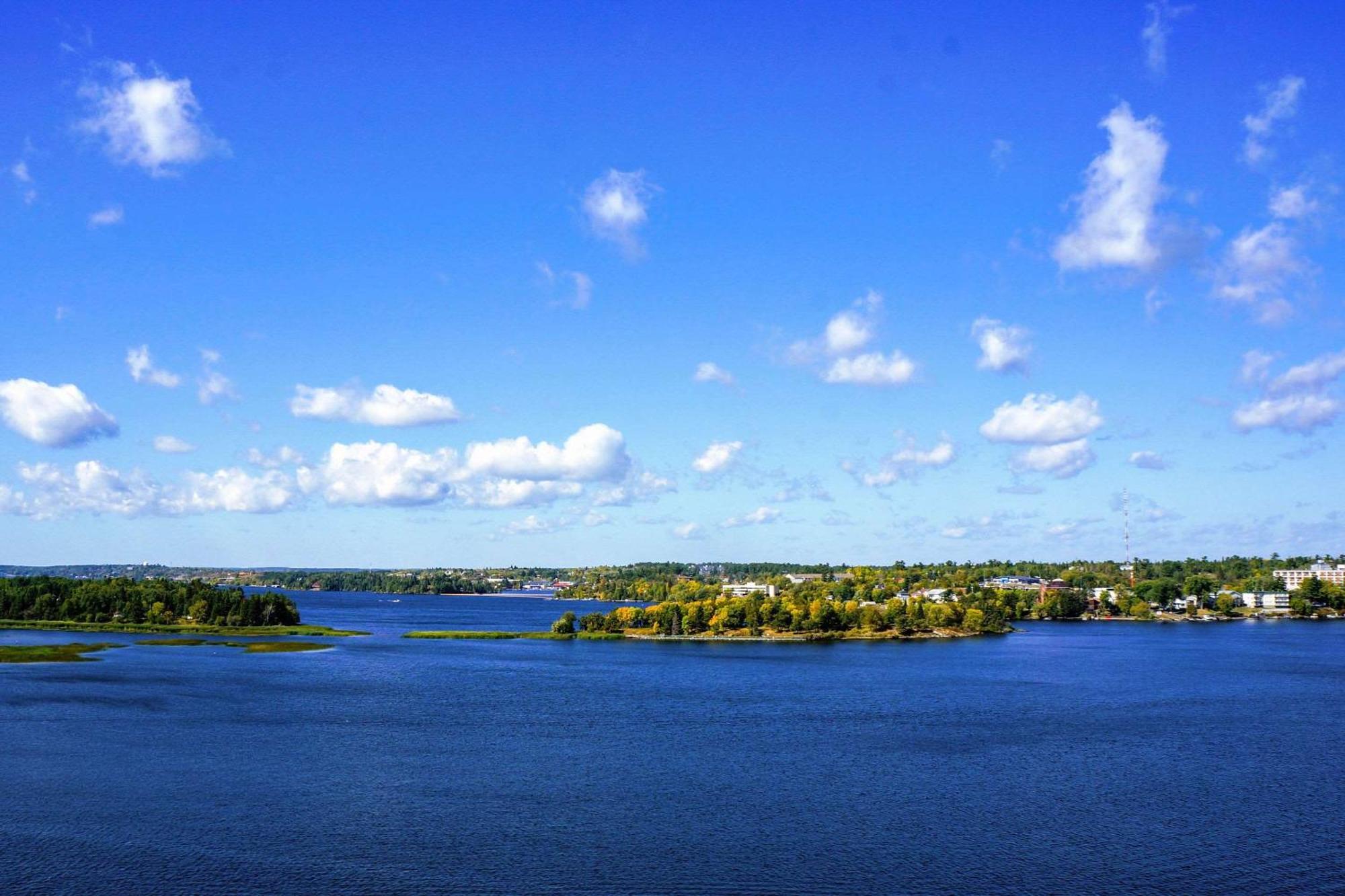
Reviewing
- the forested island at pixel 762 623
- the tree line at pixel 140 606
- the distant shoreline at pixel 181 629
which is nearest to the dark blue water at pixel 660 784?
the distant shoreline at pixel 181 629

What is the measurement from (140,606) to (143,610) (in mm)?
1007

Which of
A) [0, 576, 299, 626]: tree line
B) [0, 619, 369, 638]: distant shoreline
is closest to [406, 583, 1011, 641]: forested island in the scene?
[0, 619, 369, 638]: distant shoreline

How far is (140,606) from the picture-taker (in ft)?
533

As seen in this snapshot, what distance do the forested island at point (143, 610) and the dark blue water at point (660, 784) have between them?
58.7m

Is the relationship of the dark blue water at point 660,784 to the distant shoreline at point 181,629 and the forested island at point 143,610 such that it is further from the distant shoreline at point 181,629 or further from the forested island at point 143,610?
the forested island at point 143,610

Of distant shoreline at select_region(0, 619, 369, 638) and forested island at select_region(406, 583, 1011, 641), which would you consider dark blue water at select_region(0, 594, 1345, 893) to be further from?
forested island at select_region(406, 583, 1011, 641)

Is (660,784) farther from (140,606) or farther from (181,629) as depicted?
(140,606)

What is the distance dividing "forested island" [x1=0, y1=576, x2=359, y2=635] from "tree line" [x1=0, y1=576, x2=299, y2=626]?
0.11 m

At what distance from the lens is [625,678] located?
97.4 meters

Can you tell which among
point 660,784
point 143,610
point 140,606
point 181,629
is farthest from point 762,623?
point 660,784


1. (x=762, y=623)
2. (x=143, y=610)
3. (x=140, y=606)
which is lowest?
(x=762, y=623)

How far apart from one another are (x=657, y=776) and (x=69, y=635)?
122 m

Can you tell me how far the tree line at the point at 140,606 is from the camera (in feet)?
520

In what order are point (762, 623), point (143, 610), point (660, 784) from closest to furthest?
point (660, 784) → point (762, 623) → point (143, 610)
